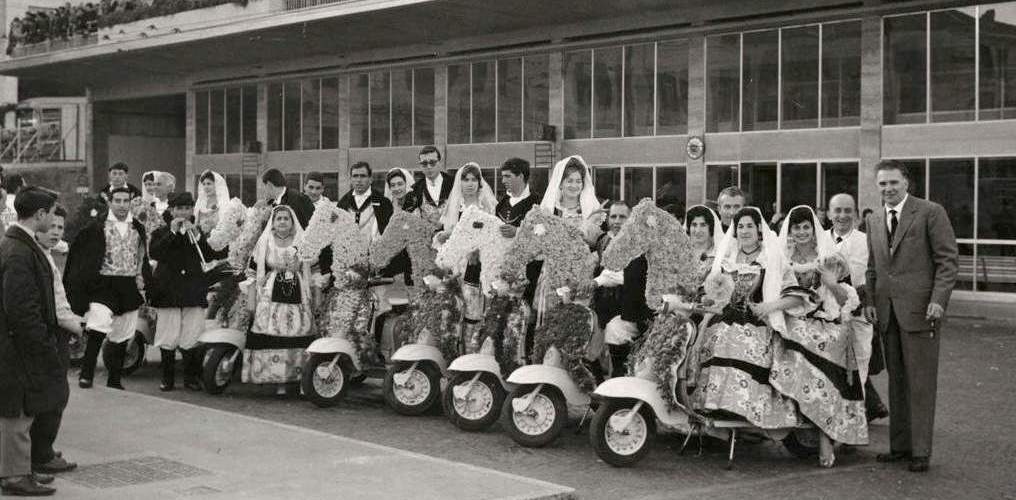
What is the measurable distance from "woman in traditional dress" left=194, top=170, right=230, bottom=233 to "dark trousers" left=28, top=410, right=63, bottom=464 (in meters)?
5.79

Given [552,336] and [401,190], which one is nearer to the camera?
[552,336]

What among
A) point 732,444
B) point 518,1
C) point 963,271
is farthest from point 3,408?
point 518,1

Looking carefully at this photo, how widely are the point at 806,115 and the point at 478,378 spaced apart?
57.0ft

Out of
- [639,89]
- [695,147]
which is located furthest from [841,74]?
[639,89]

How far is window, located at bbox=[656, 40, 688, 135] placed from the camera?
27.3m

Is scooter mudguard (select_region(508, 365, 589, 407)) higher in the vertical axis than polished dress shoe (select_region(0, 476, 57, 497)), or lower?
higher

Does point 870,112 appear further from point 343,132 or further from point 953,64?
point 343,132

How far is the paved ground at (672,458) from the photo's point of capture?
7483 millimetres

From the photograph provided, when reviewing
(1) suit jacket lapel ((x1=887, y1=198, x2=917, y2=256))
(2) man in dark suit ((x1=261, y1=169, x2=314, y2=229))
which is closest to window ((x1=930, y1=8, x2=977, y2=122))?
(1) suit jacket lapel ((x1=887, y1=198, x2=917, y2=256))

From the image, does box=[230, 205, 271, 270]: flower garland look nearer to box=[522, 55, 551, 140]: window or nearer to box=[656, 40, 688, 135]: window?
box=[656, 40, 688, 135]: window

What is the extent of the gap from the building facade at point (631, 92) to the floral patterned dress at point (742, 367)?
50.6 feet

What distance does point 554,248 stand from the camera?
9.01 m

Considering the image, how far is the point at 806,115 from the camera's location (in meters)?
24.8

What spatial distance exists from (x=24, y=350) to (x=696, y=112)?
21956mm
